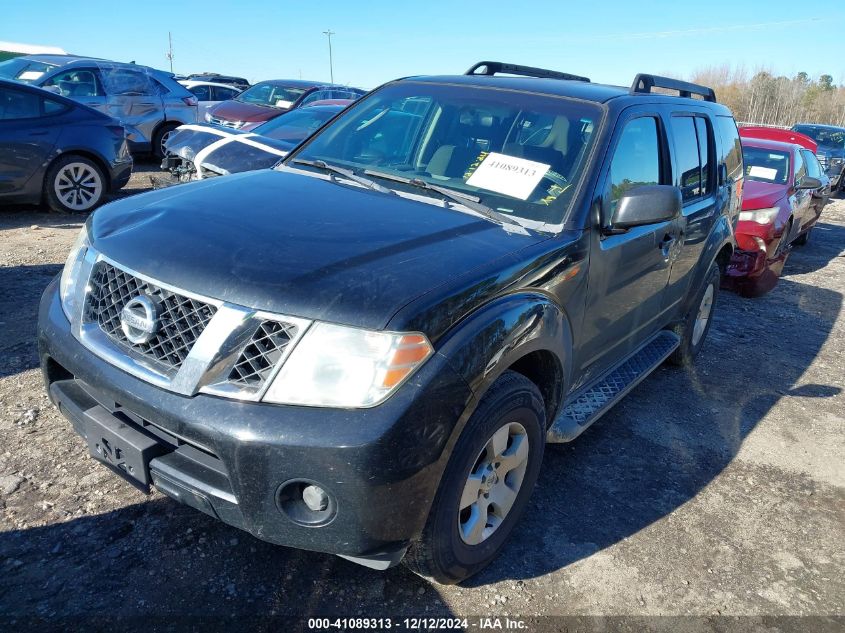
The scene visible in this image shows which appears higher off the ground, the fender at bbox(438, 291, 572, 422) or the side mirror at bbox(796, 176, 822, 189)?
the fender at bbox(438, 291, 572, 422)

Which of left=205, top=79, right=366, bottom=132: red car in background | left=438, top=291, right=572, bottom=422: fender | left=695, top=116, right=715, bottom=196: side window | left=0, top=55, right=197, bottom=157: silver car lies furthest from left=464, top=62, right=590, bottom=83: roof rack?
left=0, top=55, right=197, bottom=157: silver car

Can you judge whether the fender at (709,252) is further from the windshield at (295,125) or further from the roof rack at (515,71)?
the windshield at (295,125)

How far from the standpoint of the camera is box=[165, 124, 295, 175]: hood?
631 cm

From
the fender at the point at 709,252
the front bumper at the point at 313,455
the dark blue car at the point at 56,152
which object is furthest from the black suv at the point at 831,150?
the front bumper at the point at 313,455

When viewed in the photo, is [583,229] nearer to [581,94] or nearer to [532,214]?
[532,214]

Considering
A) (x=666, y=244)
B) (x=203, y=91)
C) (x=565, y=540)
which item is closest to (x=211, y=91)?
(x=203, y=91)

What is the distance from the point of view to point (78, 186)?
7980mm

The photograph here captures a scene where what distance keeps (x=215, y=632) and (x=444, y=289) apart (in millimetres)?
1407

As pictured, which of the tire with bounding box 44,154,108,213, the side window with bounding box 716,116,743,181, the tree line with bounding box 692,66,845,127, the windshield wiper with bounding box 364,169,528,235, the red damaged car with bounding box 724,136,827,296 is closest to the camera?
the windshield wiper with bounding box 364,169,528,235

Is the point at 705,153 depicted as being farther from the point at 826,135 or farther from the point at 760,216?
the point at 826,135

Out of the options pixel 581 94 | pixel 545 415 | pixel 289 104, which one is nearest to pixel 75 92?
pixel 289 104

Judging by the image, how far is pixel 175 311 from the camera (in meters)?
2.19

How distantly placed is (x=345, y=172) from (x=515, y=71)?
1787 mm

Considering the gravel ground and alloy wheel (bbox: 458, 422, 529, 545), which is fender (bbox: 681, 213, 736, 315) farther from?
alloy wheel (bbox: 458, 422, 529, 545)
